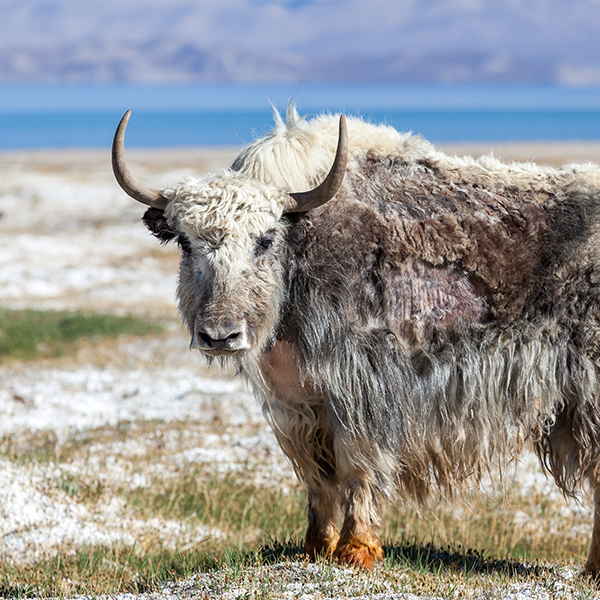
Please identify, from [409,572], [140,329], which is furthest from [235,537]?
[140,329]

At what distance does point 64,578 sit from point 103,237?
1915 centimetres

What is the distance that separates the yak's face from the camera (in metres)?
4.37

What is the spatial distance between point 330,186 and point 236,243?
540 mm

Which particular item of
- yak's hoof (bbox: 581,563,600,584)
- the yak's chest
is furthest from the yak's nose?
yak's hoof (bbox: 581,563,600,584)

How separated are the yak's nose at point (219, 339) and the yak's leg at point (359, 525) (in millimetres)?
1111

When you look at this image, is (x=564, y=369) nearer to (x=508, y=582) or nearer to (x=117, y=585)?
(x=508, y=582)

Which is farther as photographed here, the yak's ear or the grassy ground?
the yak's ear

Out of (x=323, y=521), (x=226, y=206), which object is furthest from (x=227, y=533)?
(x=226, y=206)

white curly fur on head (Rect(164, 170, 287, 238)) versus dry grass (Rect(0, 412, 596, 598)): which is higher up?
white curly fur on head (Rect(164, 170, 287, 238))

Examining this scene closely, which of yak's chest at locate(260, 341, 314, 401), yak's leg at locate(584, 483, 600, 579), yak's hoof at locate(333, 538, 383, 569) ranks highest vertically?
yak's chest at locate(260, 341, 314, 401)

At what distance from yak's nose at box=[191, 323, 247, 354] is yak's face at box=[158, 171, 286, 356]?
0.9 inches

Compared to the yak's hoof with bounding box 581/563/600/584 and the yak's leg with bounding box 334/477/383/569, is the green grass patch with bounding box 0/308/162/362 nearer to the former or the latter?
the yak's leg with bounding box 334/477/383/569

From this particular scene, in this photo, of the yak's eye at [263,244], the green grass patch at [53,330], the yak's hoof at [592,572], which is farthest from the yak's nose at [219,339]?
the green grass patch at [53,330]

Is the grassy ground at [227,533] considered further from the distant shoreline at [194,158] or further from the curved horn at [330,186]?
the distant shoreline at [194,158]
